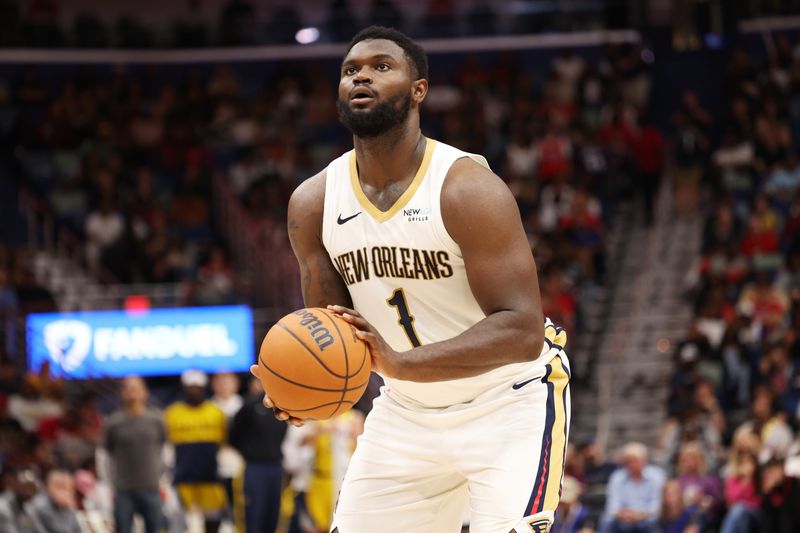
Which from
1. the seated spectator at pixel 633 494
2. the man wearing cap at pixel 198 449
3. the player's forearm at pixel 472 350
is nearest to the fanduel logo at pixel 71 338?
the man wearing cap at pixel 198 449

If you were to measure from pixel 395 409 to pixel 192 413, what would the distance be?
778 centimetres

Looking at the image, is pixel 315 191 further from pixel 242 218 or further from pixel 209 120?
pixel 209 120

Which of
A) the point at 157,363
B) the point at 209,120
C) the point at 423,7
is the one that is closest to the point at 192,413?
the point at 157,363

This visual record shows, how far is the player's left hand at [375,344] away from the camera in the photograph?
462 centimetres

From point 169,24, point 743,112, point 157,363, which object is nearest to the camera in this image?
point 157,363

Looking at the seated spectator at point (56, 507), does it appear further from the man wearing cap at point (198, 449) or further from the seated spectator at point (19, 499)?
the man wearing cap at point (198, 449)

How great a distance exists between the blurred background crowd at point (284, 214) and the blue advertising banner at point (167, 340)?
353 millimetres

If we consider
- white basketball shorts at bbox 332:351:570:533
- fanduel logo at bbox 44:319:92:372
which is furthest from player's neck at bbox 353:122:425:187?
fanduel logo at bbox 44:319:92:372

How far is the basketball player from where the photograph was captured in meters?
4.71

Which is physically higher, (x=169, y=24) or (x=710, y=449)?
(x=169, y=24)

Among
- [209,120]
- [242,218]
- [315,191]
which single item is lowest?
[315,191]

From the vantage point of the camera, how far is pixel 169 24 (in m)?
23.0

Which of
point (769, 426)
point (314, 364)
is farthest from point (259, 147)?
point (314, 364)

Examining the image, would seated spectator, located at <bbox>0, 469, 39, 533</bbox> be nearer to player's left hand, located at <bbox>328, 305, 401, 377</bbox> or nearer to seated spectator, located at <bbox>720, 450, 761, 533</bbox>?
seated spectator, located at <bbox>720, 450, 761, 533</bbox>
